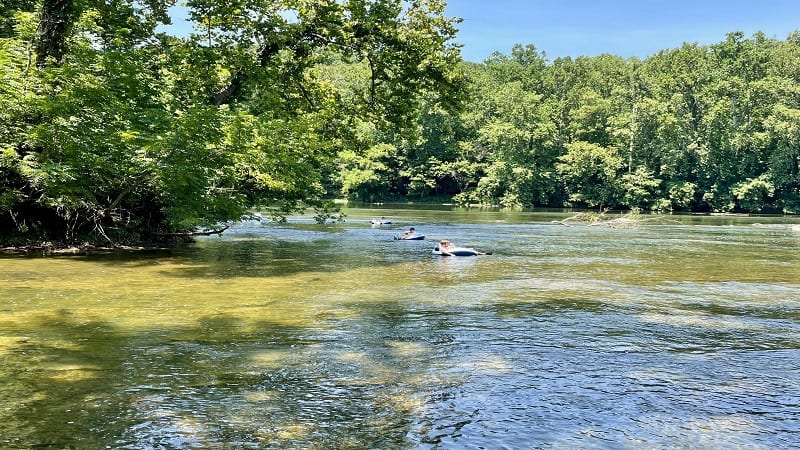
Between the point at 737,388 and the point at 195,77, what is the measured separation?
1941 centimetres

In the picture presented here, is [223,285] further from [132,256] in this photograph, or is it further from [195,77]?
[195,77]

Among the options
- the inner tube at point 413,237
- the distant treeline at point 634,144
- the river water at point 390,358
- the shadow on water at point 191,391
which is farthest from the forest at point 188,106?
the distant treeline at point 634,144

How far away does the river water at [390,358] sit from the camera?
5832 millimetres

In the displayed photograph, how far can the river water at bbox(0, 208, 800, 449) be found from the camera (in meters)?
5.83

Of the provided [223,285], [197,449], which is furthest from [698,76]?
[197,449]

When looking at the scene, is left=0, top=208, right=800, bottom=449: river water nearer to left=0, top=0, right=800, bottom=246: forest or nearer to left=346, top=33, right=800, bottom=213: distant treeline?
left=0, top=0, right=800, bottom=246: forest

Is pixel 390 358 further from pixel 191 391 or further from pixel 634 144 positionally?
pixel 634 144

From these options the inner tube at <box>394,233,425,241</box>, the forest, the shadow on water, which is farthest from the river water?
the inner tube at <box>394,233,425,241</box>

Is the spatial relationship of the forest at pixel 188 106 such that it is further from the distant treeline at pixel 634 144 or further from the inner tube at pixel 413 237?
the distant treeline at pixel 634 144

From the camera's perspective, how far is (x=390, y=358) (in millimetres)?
8469

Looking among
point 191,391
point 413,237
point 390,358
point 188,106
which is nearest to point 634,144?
point 413,237

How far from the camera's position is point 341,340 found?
9406 mm

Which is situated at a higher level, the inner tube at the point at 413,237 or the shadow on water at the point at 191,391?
the inner tube at the point at 413,237

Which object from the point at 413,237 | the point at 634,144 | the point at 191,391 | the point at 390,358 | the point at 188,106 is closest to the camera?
the point at 191,391
